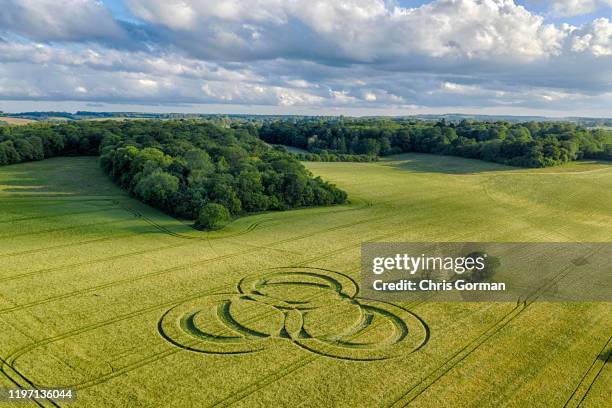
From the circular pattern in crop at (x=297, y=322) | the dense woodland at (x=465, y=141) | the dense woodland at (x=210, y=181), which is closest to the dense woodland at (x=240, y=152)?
the dense woodland at (x=210, y=181)

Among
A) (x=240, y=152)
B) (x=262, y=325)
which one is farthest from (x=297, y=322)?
(x=240, y=152)

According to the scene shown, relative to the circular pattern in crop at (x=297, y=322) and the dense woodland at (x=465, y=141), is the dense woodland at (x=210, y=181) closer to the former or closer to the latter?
the circular pattern in crop at (x=297, y=322)

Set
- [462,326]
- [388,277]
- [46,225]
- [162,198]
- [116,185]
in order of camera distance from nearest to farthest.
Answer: [462,326] < [388,277] < [46,225] < [162,198] < [116,185]

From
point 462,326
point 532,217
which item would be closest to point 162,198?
point 462,326

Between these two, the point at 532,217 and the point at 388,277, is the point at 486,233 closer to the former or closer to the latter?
the point at 532,217

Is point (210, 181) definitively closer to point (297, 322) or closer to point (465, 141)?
point (297, 322)

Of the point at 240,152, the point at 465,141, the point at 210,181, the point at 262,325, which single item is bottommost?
the point at 262,325
